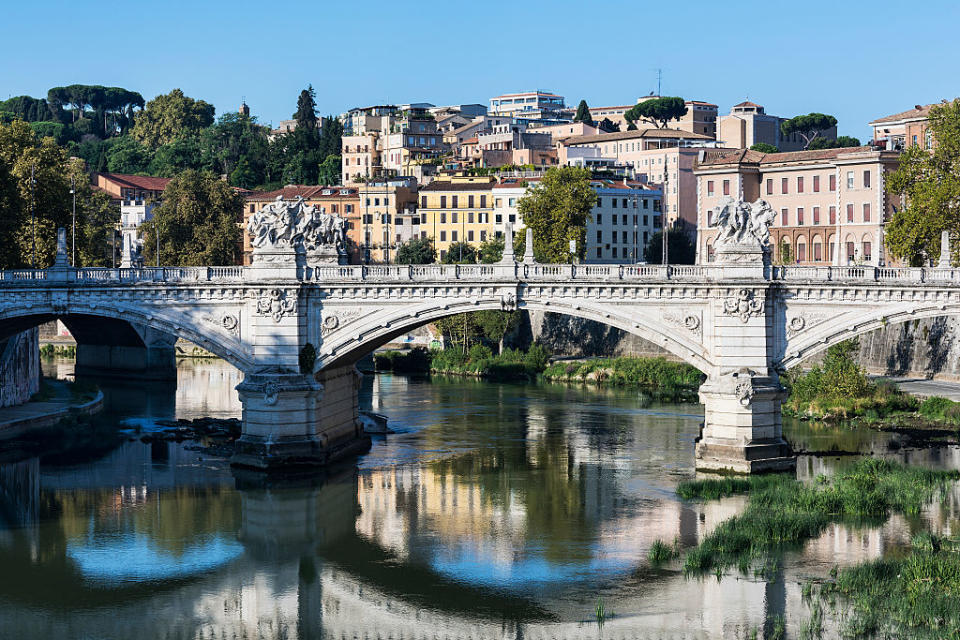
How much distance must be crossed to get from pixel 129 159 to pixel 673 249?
2823 inches

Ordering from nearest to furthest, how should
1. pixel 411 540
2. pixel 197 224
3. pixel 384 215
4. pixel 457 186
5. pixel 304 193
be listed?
pixel 411 540 → pixel 197 224 → pixel 457 186 → pixel 384 215 → pixel 304 193

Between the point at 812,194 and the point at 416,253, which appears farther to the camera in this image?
the point at 416,253

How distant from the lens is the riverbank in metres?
46.1

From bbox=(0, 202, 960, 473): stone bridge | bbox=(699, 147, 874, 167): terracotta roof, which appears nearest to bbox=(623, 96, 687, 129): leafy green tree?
bbox=(699, 147, 874, 167): terracotta roof

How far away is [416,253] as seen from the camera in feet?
286

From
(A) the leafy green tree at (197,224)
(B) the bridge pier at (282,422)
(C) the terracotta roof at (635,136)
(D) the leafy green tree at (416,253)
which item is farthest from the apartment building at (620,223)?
(B) the bridge pier at (282,422)

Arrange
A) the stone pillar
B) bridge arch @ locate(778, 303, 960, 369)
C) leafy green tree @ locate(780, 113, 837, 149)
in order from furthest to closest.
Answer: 1. leafy green tree @ locate(780, 113, 837, 149)
2. the stone pillar
3. bridge arch @ locate(778, 303, 960, 369)

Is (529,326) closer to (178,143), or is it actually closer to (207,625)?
(207,625)

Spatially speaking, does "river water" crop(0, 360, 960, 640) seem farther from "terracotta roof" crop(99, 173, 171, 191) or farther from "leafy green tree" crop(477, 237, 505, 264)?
"terracotta roof" crop(99, 173, 171, 191)

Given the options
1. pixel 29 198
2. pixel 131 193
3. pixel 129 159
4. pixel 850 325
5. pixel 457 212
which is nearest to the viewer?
pixel 850 325

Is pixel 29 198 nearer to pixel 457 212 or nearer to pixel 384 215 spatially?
pixel 457 212

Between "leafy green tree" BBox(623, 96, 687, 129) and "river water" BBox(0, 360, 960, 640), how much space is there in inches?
3102

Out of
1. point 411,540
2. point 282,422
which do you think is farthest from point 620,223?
point 411,540

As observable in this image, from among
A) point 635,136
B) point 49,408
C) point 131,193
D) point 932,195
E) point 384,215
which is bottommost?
point 49,408
